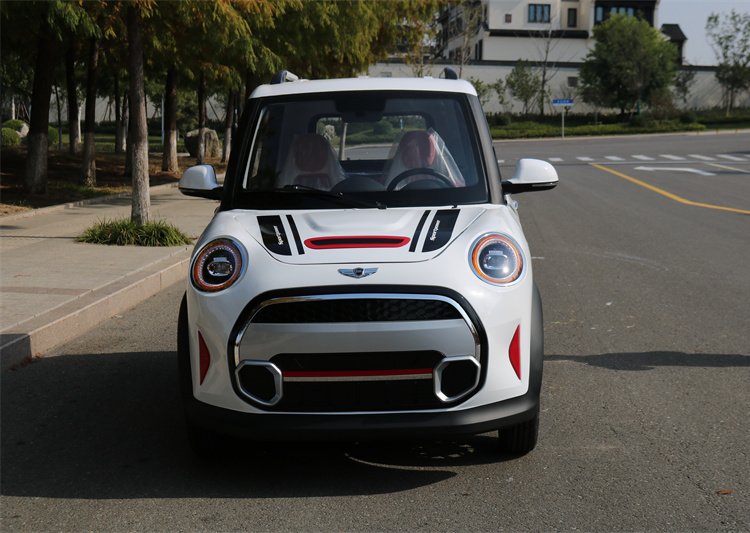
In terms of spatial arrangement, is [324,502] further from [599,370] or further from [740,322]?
[740,322]

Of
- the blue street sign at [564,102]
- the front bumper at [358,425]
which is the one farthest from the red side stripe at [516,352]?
the blue street sign at [564,102]

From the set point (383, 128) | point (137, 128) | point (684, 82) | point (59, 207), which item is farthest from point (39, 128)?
point (684, 82)

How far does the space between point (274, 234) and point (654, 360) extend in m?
3.38

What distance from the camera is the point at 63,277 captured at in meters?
10.6

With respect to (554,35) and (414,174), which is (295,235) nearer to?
(414,174)

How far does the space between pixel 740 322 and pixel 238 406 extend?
5311mm

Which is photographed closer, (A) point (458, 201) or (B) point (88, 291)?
(A) point (458, 201)

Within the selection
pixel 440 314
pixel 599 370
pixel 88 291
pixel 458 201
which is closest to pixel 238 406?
pixel 440 314

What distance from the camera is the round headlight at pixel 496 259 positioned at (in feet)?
15.8

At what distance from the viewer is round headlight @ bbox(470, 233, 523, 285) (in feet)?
15.8

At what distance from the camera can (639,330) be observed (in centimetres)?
838

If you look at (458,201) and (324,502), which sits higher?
(458,201)

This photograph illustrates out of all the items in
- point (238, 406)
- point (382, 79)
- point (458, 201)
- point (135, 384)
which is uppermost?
point (382, 79)

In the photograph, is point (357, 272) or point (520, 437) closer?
point (357, 272)
